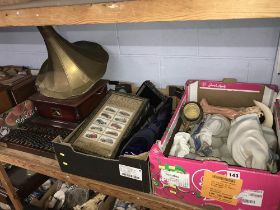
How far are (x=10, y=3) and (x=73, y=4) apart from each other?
10.7 inches

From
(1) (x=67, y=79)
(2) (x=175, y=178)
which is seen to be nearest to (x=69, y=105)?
(1) (x=67, y=79)

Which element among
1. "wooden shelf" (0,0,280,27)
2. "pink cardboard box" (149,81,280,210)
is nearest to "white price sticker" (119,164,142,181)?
"pink cardboard box" (149,81,280,210)

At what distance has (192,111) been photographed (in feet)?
3.05

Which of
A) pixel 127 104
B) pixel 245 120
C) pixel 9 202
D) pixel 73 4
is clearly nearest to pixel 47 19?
pixel 73 4

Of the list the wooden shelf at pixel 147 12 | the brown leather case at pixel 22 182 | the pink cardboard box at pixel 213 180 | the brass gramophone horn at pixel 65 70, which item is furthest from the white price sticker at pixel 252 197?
the brown leather case at pixel 22 182

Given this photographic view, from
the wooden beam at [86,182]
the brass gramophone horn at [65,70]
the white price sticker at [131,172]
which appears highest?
the brass gramophone horn at [65,70]

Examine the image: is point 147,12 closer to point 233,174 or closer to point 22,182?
point 233,174

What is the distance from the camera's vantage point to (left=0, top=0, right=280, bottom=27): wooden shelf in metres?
0.50

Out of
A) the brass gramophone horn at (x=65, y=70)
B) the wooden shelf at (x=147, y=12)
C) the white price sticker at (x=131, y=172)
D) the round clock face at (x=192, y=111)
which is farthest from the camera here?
the brass gramophone horn at (x=65, y=70)

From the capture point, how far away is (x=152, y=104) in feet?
3.72

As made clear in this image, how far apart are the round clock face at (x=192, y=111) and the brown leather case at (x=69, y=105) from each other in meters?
0.44

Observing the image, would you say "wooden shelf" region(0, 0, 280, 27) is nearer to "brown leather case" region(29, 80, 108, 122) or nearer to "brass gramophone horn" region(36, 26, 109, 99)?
"brass gramophone horn" region(36, 26, 109, 99)

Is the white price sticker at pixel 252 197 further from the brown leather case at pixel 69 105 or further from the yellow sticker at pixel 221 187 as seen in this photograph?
the brown leather case at pixel 69 105

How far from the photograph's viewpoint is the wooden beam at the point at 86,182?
0.82 metres
